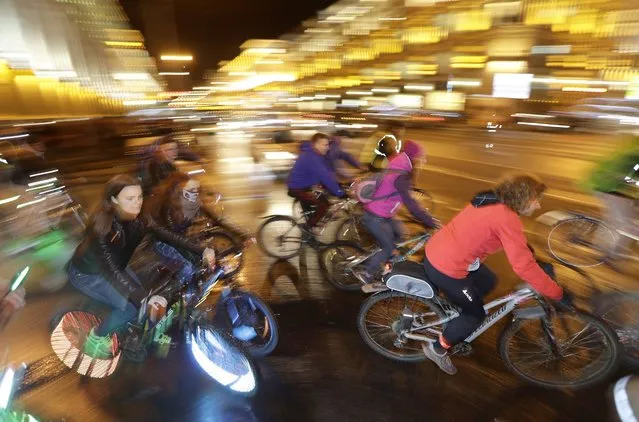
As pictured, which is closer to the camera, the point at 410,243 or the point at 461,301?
the point at 461,301

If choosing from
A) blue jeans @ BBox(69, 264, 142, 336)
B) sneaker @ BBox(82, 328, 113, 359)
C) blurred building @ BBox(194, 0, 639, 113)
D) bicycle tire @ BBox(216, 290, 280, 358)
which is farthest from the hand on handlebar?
blurred building @ BBox(194, 0, 639, 113)

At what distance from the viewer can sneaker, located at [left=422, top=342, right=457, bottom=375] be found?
3580 mm

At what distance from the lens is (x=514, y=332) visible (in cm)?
346

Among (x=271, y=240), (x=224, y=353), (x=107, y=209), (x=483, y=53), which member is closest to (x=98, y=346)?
(x=224, y=353)

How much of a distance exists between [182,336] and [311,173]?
2.90 m

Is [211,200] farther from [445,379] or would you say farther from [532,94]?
[532,94]

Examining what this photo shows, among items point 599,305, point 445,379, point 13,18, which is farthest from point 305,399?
point 13,18

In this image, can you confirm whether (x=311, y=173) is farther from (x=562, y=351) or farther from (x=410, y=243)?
(x=562, y=351)

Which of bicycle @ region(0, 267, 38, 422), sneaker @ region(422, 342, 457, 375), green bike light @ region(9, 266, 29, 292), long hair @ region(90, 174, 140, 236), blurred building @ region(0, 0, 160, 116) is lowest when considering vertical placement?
sneaker @ region(422, 342, 457, 375)

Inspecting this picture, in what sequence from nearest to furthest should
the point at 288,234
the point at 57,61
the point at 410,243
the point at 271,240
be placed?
the point at 410,243
the point at 288,234
the point at 271,240
the point at 57,61

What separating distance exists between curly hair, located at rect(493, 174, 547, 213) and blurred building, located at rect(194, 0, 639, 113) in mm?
34852

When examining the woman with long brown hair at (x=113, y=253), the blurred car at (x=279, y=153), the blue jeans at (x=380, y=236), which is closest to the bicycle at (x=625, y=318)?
the blue jeans at (x=380, y=236)

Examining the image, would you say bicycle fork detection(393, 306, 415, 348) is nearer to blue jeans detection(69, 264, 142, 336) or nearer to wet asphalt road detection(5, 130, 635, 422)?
wet asphalt road detection(5, 130, 635, 422)

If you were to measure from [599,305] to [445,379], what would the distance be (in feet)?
6.02
